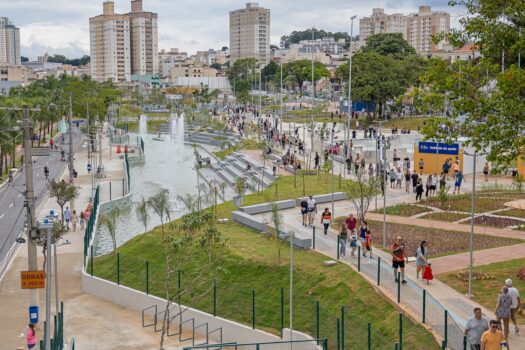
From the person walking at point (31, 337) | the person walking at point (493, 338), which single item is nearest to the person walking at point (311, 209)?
the person walking at point (31, 337)

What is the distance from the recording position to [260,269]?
2700cm

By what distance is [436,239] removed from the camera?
95.0 feet

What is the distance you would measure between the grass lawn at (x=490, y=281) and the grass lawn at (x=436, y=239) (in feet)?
7.87

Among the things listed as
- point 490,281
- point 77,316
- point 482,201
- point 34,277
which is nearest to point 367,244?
point 490,281

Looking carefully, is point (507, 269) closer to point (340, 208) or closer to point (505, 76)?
point (505, 76)

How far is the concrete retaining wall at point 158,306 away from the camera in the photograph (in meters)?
23.1

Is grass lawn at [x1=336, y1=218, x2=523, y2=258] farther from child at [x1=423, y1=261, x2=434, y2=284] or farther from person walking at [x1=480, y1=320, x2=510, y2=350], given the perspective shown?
person walking at [x1=480, y1=320, x2=510, y2=350]

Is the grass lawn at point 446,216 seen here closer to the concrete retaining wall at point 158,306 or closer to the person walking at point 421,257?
the person walking at point 421,257

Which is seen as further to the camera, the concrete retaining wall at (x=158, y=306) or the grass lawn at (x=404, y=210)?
the grass lawn at (x=404, y=210)

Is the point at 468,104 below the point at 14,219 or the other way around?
the other way around

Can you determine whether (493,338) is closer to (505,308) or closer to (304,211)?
(505,308)

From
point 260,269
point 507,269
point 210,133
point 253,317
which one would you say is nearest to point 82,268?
point 260,269

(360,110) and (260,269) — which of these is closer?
(260,269)

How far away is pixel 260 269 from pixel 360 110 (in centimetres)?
7136
